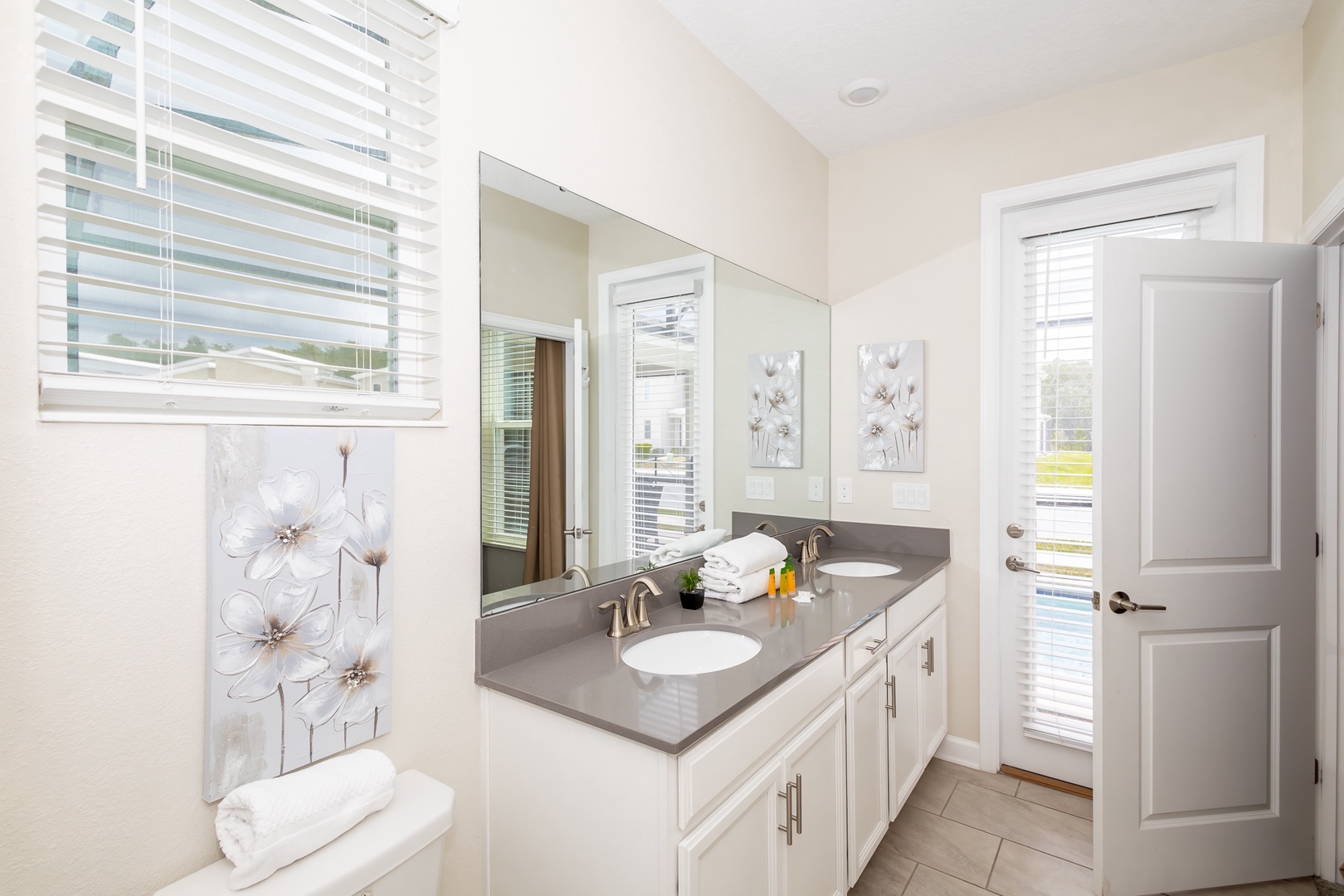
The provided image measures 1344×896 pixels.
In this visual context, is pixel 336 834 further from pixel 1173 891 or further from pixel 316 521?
pixel 1173 891

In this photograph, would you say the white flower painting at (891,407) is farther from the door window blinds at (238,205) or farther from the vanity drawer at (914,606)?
the door window blinds at (238,205)

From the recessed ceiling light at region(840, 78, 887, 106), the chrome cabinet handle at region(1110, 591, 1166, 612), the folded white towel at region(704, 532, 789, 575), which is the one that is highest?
the recessed ceiling light at region(840, 78, 887, 106)

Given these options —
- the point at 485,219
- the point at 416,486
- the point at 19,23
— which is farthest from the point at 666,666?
the point at 19,23

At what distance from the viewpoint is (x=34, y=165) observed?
82cm

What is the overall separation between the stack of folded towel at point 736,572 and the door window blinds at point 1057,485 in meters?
1.25

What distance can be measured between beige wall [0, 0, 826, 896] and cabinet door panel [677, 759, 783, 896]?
1.72 feet

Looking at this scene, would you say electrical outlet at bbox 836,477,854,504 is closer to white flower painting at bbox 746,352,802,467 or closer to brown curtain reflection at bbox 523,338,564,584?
white flower painting at bbox 746,352,802,467

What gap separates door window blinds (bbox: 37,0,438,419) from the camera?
0.85 m

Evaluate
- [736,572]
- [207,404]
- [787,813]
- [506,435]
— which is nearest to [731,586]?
[736,572]

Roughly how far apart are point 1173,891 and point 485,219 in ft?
8.98

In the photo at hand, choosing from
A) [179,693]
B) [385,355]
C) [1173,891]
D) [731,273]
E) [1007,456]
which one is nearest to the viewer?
[179,693]

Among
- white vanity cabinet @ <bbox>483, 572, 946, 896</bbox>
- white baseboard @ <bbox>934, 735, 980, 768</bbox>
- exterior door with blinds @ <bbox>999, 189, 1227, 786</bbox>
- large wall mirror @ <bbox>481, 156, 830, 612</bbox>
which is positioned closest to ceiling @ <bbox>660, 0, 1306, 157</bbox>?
exterior door with blinds @ <bbox>999, 189, 1227, 786</bbox>

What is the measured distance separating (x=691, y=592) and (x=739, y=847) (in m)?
0.72

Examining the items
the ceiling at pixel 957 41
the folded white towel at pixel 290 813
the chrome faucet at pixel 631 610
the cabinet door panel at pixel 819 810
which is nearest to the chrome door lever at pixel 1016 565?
the cabinet door panel at pixel 819 810
